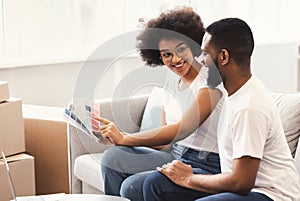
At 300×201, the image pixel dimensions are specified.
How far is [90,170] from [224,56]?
1.08 meters

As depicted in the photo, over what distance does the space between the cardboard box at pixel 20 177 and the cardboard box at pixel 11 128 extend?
0.05m

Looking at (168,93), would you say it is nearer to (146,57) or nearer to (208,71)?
(146,57)

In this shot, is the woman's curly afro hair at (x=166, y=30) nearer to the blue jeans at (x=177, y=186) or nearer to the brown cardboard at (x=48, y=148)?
the blue jeans at (x=177, y=186)

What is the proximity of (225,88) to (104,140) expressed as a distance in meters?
0.53

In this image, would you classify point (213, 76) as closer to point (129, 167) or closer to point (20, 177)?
point (129, 167)

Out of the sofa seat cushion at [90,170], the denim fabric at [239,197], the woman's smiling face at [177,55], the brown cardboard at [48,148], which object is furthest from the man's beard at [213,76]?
the brown cardboard at [48,148]

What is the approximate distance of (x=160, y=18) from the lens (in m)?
2.26

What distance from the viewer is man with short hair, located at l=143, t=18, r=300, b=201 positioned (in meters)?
1.76

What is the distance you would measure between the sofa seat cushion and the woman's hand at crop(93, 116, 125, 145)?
0.48 m

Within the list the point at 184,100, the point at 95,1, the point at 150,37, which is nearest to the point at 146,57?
the point at 150,37

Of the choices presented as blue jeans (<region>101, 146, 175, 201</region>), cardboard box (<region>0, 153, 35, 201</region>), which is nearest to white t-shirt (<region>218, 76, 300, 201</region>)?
blue jeans (<region>101, 146, 175, 201</region>)

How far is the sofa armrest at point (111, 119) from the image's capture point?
2.49 meters

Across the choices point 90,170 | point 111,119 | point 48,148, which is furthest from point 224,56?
point 48,148

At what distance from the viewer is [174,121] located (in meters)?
2.20
